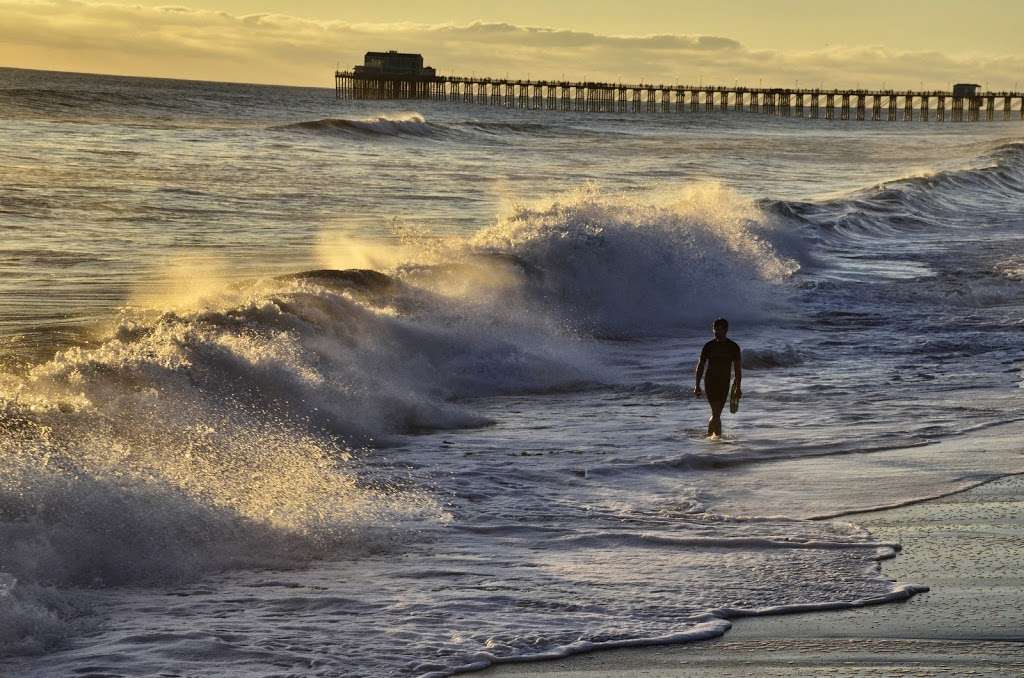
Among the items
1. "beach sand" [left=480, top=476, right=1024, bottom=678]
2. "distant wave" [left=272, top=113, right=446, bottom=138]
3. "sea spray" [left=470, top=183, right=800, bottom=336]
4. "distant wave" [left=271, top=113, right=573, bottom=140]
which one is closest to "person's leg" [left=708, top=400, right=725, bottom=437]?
"beach sand" [left=480, top=476, right=1024, bottom=678]

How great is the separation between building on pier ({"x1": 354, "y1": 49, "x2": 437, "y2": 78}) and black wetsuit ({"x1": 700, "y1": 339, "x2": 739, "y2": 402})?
12293 cm

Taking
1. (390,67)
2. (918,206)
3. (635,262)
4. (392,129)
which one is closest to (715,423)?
(635,262)

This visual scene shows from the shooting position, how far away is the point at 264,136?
56875mm


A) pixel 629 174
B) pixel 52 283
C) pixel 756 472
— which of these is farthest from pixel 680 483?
pixel 629 174

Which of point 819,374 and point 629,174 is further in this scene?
point 629,174

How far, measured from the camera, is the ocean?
6.39 m

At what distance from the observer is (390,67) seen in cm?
13112

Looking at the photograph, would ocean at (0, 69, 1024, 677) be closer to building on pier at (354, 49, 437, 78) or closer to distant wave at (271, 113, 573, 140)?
distant wave at (271, 113, 573, 140)

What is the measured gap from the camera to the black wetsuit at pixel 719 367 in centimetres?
1052

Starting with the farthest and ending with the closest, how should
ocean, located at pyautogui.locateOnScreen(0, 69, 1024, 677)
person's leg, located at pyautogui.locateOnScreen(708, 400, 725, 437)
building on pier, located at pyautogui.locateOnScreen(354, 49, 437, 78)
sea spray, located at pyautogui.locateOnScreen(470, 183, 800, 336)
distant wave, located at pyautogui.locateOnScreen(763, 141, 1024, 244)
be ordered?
building on pier, located at pyautogui.locateOnScreen(354, 49, 437, 78) < distant wave, located at pyautogui.locateOnScreen(763, 141, 1024, 244) < sea spray, located at pyautogui.locateOnScreen(470, 183, 800, 336) < person's leg, located at pyautogui.locateOnScreen(708, 400, 725, 437) < ocean, located at pyautogui.locateOnScreen(0, 69, 1024, 677)

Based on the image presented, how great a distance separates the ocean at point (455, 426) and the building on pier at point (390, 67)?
348ft

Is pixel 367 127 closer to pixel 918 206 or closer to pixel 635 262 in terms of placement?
pixel 918 206

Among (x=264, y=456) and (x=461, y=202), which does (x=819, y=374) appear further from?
(x=461, y=202)

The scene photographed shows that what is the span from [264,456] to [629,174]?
37077mm
